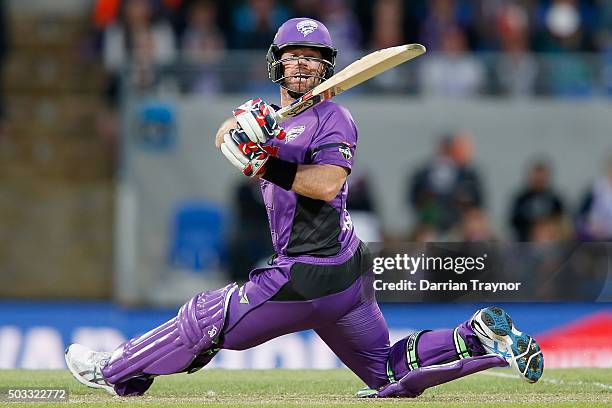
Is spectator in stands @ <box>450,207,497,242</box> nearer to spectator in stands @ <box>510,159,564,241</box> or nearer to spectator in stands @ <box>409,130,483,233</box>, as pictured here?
spectator in stands @ <box>409,130,483,233</box>

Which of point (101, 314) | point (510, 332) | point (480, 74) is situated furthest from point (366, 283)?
point (480, 74)

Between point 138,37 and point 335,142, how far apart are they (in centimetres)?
914

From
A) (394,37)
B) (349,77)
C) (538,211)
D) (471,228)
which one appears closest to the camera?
(349,77)

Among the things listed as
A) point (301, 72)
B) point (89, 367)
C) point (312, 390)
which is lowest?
point (312, 390)

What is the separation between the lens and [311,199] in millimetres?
7219

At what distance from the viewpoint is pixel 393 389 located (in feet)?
24.6

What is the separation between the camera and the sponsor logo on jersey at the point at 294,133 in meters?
→ 7.18

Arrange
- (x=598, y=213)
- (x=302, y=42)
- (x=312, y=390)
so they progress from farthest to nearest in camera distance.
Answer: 1. (x=598, y=213)
2. (x=312, y=390)
3. (x=302, y=42)

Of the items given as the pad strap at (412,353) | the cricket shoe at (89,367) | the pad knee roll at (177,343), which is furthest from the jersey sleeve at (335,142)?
the cricket shoe at (89,367)

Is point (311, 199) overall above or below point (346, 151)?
below

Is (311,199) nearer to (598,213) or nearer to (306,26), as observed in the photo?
(306,26)

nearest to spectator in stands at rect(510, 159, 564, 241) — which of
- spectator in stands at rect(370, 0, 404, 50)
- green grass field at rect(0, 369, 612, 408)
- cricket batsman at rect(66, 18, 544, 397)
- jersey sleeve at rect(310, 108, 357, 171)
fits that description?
spectator in stands at rect(370, 0, 404, 50)

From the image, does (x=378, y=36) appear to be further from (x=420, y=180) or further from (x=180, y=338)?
(x=180, y=338)

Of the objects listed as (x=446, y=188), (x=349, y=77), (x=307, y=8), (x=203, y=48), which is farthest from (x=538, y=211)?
(x=349, y=77)
